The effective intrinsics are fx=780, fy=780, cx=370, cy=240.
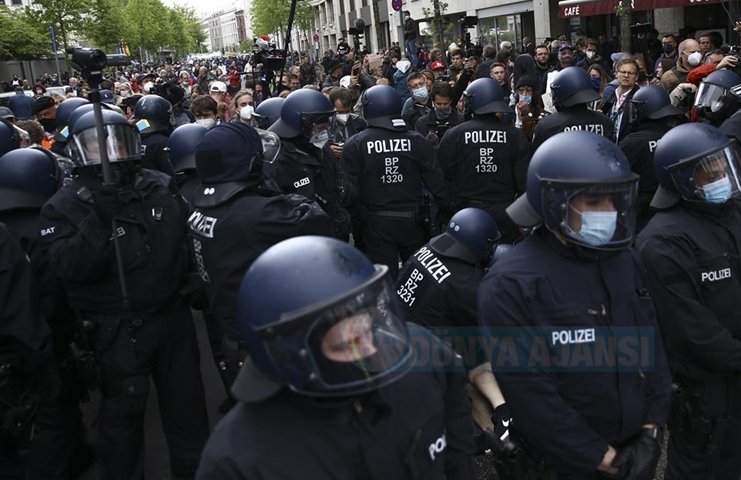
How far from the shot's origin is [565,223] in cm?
254

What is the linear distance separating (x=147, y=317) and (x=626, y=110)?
436 cm

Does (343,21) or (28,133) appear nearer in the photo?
(28,133)

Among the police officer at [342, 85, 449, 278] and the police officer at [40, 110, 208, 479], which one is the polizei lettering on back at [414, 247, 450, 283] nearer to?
the police officer at [40, 110, 208, 479]

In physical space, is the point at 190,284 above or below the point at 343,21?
below

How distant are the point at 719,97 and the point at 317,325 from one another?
459 cm

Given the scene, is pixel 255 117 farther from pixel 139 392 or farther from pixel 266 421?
pixel 266 421

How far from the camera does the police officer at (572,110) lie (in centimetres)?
592

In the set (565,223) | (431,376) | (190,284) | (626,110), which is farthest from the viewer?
(626,110)

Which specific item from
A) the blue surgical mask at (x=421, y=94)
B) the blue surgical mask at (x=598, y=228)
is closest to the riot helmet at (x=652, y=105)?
the blue surgical mask at (x=421, y=94)

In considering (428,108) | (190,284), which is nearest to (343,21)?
(428,108)

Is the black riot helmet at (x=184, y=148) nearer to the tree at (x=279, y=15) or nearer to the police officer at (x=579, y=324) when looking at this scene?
the police officer at (x=579, y=324)

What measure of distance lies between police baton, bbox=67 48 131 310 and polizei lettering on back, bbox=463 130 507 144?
3011mm

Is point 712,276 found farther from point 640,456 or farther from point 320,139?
point 320,139

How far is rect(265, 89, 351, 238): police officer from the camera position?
5.43 metres
